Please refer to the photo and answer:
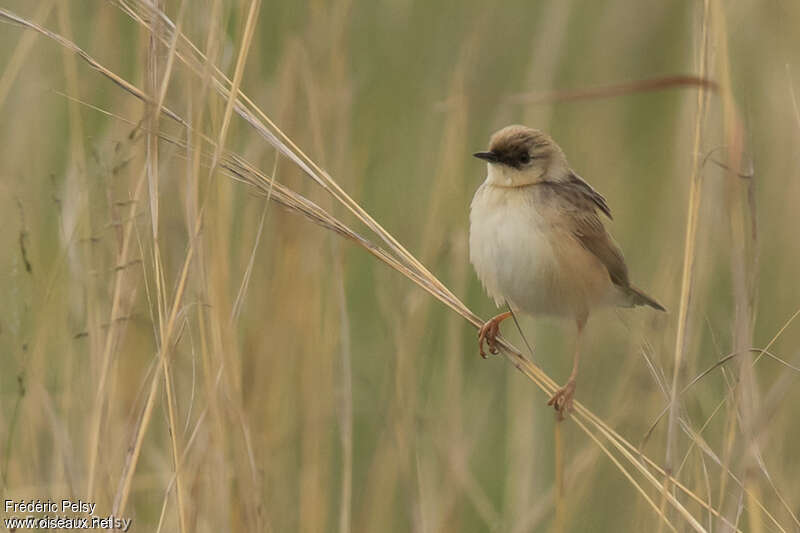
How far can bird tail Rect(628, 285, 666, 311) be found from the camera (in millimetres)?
4004

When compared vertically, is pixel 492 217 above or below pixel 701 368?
above

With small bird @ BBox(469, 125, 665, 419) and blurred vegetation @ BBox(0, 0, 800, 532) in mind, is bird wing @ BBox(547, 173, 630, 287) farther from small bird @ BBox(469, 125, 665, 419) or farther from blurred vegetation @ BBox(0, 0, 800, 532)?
blurred vegetation @ BBox(0, 0, 800, 532)

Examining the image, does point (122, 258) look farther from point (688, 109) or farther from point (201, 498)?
point (688, 109)

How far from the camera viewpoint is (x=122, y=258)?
2541mm

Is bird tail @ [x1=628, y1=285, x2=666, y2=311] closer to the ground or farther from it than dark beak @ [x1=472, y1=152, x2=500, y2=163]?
closer to the ground

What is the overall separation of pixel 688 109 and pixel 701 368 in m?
0.89

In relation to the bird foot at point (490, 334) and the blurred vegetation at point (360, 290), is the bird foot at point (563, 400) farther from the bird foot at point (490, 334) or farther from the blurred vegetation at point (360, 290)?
the bird foot at point (490, 334)

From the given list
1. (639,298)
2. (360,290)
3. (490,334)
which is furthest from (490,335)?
(360,290)

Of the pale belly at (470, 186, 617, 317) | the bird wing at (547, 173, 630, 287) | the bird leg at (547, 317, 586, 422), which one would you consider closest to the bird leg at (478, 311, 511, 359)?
the pale belly at (470, 186, 617, 317)

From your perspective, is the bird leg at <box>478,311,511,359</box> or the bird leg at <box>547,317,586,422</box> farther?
the bird leg at <box>478,311,511,359</box>

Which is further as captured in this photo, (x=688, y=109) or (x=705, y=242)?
(x=688, y=109)

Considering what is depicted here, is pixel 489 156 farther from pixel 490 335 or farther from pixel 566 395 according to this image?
pixel 566 395

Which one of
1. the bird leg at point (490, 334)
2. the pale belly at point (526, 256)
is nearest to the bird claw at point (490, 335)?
the bird leg at point (490, 334)

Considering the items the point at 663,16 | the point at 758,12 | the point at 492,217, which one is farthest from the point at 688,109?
the point at 663,16
